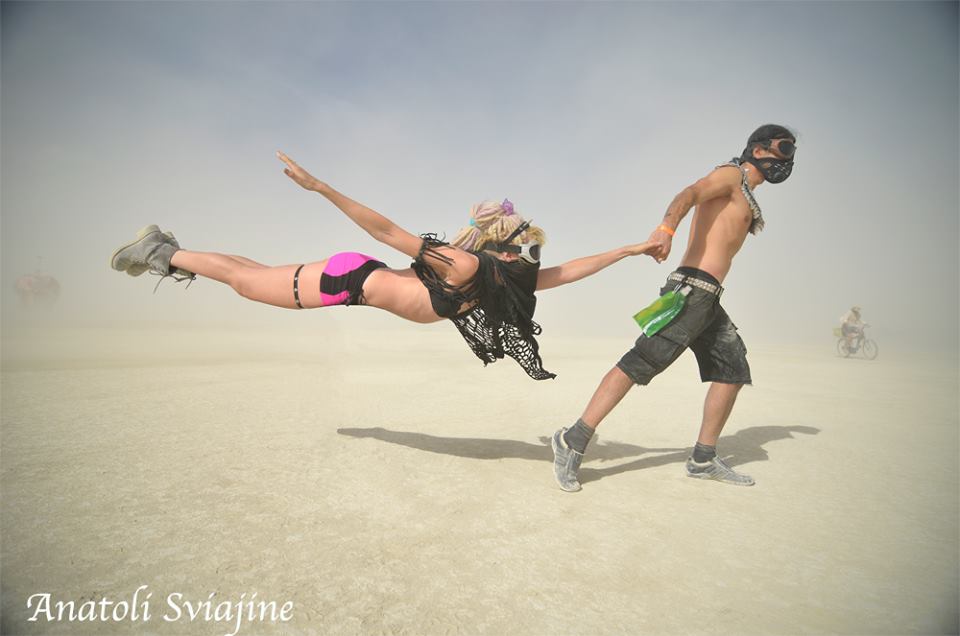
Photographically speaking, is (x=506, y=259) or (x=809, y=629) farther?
(x=506, y=259)

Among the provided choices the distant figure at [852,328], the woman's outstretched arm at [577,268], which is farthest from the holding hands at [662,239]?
the distant figure at [852,328]

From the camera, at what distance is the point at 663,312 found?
3.25 metres

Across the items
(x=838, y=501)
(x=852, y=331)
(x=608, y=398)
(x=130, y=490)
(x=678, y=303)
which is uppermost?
(x=852, y=331)

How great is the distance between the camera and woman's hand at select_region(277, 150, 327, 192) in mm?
2539

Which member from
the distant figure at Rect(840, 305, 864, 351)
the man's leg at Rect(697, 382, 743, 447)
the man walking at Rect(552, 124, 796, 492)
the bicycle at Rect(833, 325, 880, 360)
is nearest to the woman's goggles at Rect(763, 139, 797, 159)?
the man walking at Rect(552, 124, 796, 492)

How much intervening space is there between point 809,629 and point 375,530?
75.0 inches

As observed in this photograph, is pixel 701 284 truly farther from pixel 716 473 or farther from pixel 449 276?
pixel 449 276

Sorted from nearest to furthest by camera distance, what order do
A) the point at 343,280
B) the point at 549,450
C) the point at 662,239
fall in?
1. the point at 662,239
2. the point at 343,280
3. the point at 549,450

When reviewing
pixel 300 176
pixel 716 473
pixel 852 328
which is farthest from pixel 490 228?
pixel 852 328

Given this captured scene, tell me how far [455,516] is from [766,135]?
327 centimetres

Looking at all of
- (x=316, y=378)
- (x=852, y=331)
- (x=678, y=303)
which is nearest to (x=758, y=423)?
(x=678, y=303)

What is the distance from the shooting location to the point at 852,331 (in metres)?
15.2

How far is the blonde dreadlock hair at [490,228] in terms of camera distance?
10.6ft

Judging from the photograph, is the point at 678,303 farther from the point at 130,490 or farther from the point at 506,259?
the point at 130,490
